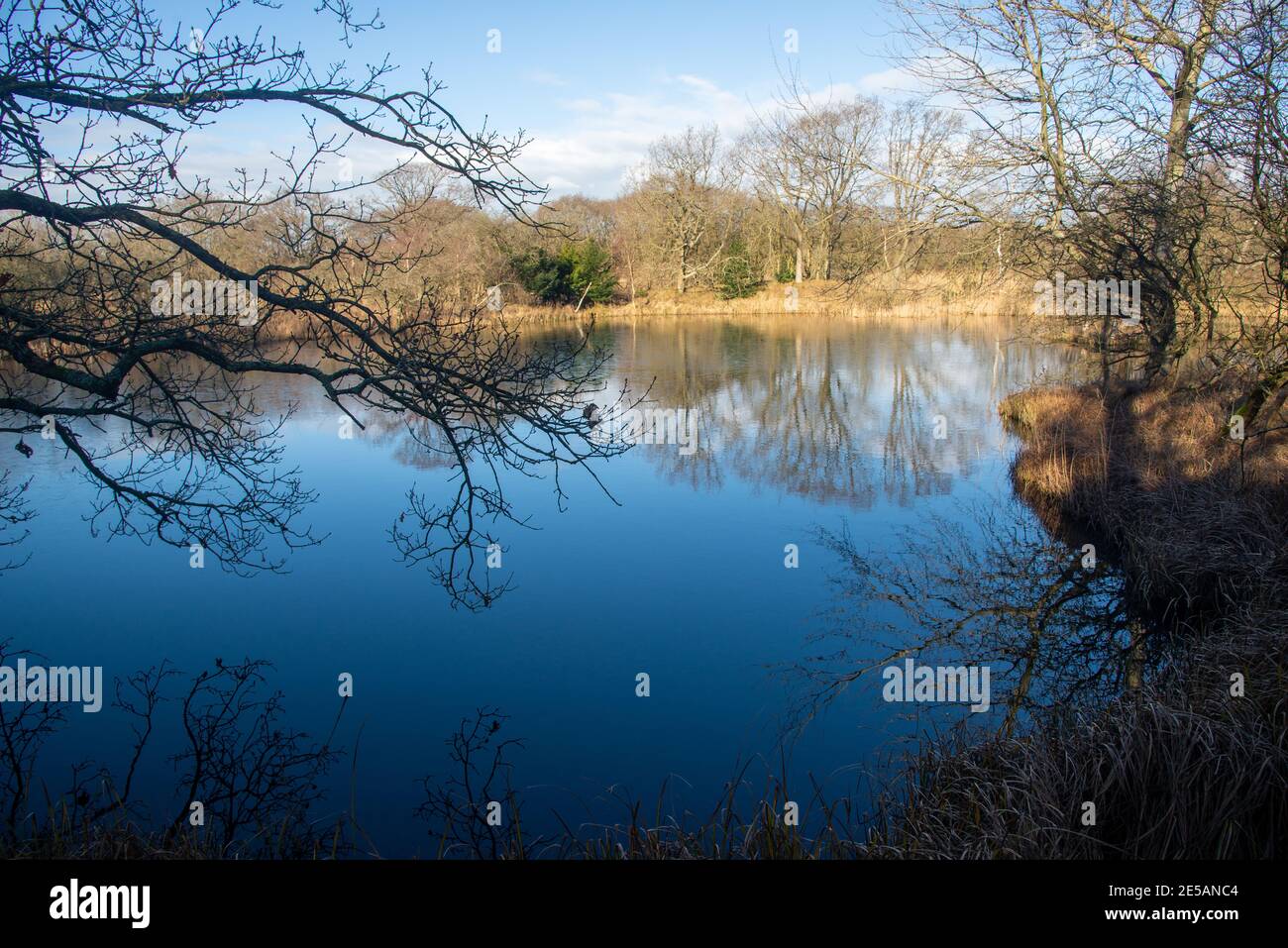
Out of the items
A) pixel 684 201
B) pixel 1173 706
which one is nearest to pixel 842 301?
pixel 1173 706

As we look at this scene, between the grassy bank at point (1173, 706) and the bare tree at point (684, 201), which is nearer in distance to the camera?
the grassy bank at point (1173, 706)

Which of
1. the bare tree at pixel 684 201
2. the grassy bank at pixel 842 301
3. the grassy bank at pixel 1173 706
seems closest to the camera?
the grassy bank at pixel 1173 706

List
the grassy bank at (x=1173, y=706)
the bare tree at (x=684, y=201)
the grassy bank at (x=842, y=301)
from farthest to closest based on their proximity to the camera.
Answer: the bare tree at (x=684, y=201) → the grassy bank at (x=842, y=301) → the grassy bank at (x=1173, y=706)

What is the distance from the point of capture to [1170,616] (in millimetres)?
6348

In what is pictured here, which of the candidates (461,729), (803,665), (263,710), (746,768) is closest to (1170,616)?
(803,665)

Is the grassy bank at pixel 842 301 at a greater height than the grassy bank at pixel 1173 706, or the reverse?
the grassy bank at pixel 842 301

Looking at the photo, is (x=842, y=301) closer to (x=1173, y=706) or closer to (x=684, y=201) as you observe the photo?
(x=1173, y=706)

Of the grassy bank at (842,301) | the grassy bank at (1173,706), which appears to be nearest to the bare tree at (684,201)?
the grassy bank at (842,301)

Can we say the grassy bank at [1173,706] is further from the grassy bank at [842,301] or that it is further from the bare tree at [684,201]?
the bare tree at [684,201]

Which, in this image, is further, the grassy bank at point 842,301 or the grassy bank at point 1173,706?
the grassy bank at point 842,301

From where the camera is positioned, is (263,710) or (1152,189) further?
(1152,189)

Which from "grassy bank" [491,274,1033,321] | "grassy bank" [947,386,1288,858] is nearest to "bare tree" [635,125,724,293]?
"grassy bank" [491,274,1033,321]

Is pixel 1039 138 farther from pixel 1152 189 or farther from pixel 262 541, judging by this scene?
pixel 262 541
